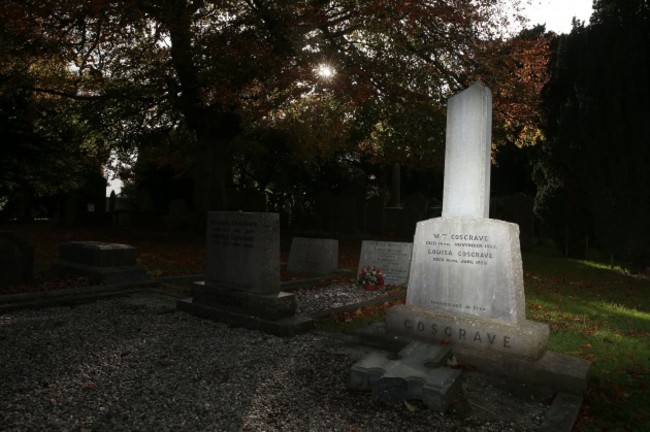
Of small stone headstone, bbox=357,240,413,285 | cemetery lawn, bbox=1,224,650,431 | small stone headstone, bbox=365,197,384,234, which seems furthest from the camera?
small stone headstone, bbox=365,197,384,234

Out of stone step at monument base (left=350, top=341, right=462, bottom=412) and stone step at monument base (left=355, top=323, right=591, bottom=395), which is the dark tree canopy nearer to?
stone step at monument base (left=355, top=323, right=591, bottom=395)

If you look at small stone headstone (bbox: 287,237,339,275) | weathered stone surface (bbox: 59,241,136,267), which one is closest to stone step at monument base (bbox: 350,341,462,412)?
weathered stone surface (bbox: 59,241,136,267)

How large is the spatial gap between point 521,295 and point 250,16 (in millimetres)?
13241

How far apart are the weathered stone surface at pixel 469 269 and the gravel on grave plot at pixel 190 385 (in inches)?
33.9

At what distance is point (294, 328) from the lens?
6.00m

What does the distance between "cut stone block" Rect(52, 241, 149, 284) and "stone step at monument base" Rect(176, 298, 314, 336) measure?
2500 mm

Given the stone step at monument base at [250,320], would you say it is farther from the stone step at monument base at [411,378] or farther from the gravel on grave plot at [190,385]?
the stone step at monument base at [411,378]

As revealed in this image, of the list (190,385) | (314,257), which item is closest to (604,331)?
(190,385)

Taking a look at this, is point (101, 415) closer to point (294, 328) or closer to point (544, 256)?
point (294, 328)

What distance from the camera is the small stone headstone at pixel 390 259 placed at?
1028 cm

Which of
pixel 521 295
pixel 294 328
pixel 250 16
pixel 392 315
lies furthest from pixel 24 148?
pixel 521 295

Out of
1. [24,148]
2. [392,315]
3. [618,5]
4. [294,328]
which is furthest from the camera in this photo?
[24,148]

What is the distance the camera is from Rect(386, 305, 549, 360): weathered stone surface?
4.70 meters

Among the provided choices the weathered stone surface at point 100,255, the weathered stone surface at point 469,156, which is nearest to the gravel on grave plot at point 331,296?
the weathered stone surface at point 469,156
